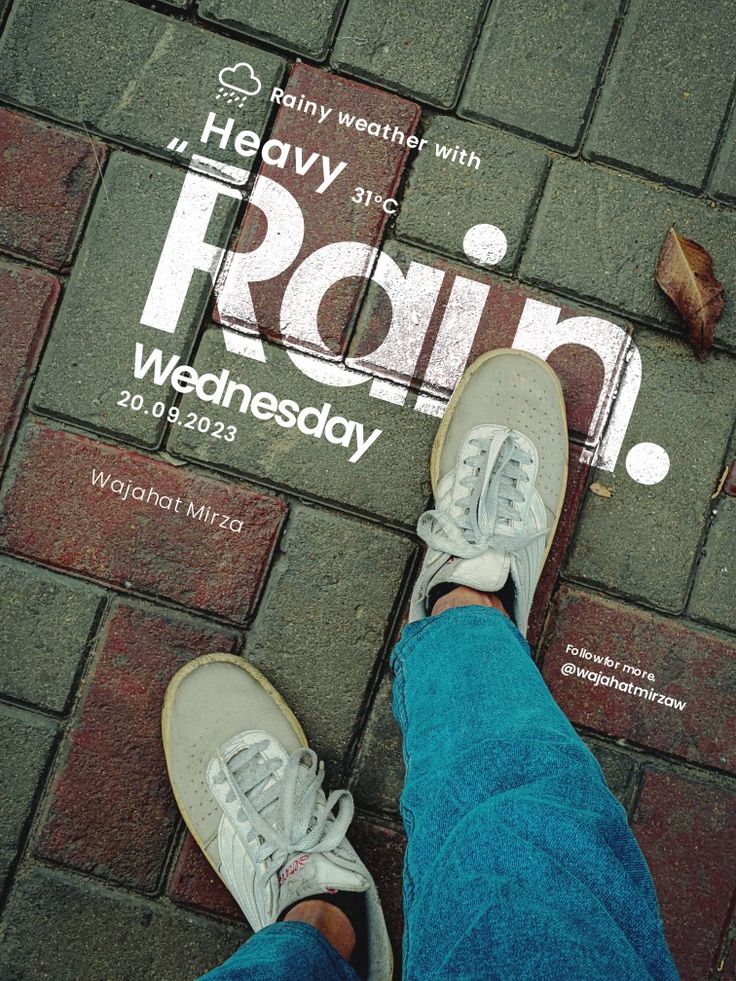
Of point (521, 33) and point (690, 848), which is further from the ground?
point (521, 33)

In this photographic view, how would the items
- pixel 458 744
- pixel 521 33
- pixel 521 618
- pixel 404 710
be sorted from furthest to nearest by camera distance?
Answer: pixel 521 33
pixel 521 618
pixel 404 710
pixel 458 744

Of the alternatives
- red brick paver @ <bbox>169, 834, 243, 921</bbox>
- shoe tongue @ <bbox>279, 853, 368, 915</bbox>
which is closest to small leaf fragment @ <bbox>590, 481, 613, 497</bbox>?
shoe tongue @ <bbox>279, 853, 368, 915</bbox>

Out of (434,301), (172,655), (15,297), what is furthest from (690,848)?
(15,297)

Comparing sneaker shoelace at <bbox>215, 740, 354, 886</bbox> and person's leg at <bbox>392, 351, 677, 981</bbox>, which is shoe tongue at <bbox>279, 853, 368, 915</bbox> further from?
person's leg at <bbox>392, 351, 677, 981</bbox>

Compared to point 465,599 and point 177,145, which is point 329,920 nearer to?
point 465,599

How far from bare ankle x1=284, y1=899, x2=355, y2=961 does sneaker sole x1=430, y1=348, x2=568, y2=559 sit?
104cm

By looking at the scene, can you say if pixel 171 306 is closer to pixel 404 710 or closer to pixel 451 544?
pixel 451 544

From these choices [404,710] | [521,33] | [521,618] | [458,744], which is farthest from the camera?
[521,33]

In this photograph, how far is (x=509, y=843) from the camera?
131 centimetres

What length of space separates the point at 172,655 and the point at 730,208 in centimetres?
197

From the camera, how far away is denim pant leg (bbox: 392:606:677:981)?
1213 mm

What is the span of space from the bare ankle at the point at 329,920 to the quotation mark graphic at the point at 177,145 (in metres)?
1.97

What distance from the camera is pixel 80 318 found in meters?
2.01

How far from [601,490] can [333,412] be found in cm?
76
